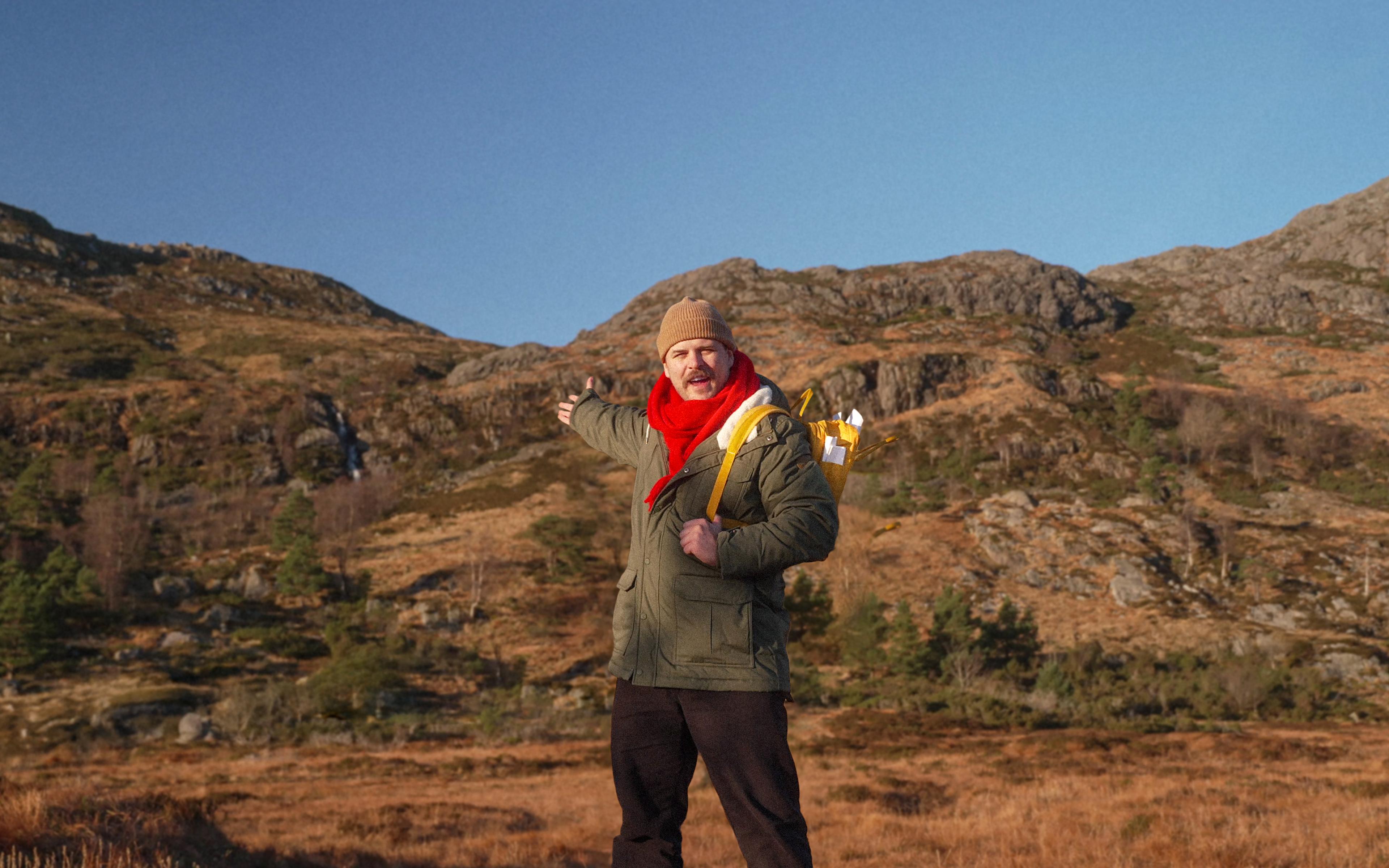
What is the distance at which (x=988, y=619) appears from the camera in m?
42.3

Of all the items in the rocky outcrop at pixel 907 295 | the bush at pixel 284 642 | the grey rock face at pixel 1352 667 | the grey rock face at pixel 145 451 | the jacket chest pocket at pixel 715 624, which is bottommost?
the grey rock face at pixel 1352 667

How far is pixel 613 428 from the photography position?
3.43 metres

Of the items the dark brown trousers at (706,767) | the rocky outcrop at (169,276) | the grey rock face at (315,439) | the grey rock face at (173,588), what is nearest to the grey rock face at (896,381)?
the grey rock face at (315,439)

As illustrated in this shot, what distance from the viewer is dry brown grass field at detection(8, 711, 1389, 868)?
6.82 metres

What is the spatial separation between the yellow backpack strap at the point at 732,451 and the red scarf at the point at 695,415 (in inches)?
4.7

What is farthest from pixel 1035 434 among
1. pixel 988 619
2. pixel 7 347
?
pixel 7 347

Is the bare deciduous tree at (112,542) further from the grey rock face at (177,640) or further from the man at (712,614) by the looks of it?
the man at (712,614)

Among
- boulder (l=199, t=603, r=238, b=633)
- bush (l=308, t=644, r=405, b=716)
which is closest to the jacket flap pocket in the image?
bush (l=308, t=644, r=405, b=716)

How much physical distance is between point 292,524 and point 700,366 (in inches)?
2155

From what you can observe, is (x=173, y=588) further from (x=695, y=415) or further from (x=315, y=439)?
(x=695, y=415)

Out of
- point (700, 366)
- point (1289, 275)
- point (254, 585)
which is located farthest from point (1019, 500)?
point (1289, 275)

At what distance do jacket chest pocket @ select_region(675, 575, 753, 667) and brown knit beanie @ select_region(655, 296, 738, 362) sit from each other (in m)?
0.90

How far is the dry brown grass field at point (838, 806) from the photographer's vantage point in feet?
22.4

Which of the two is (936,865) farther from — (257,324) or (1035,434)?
(257,324)
